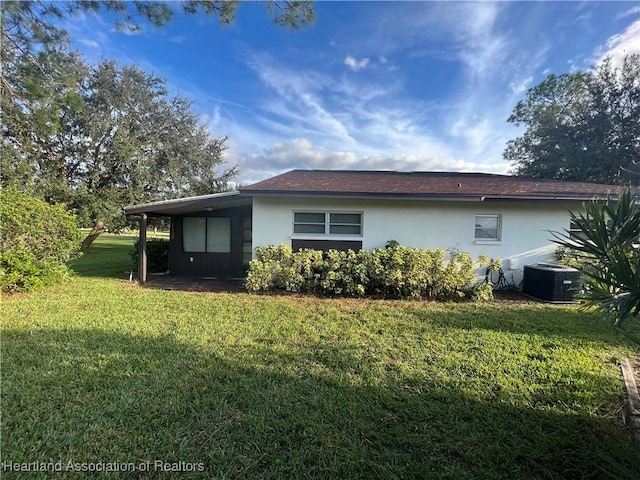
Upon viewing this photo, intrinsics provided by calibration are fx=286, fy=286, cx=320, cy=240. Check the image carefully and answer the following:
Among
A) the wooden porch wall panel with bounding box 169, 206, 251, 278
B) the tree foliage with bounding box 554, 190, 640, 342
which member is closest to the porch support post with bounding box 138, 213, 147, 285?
the wooden porch wall panel with bounding box 169, 206, 251, 278

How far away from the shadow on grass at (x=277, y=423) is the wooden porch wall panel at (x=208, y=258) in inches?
274

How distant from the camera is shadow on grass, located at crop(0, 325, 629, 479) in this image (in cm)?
225

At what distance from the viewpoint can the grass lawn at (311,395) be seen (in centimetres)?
229

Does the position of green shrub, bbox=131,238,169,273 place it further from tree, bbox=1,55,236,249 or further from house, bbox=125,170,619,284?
tree, bbox=1,55,236,249

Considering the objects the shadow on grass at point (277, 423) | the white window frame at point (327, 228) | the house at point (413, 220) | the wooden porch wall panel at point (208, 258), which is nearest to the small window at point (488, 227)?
the house at point (413, 220)

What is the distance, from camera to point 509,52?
29.7 feet

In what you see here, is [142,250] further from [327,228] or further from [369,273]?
[369,273]

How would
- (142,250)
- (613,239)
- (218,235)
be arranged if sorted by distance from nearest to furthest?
1. (613,239)
2. (142,250)
3. (218,235)

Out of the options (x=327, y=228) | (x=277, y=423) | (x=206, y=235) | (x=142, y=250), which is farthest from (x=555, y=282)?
(x=142, y=250)

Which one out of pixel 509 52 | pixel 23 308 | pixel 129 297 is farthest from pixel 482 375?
pixel 509 52

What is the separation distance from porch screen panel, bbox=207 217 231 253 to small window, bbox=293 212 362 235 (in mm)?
3552

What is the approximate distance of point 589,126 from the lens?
17578 mm

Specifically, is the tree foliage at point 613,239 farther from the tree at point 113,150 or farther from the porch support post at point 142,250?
the tree at point 113,150

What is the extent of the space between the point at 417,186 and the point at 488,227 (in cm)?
244
